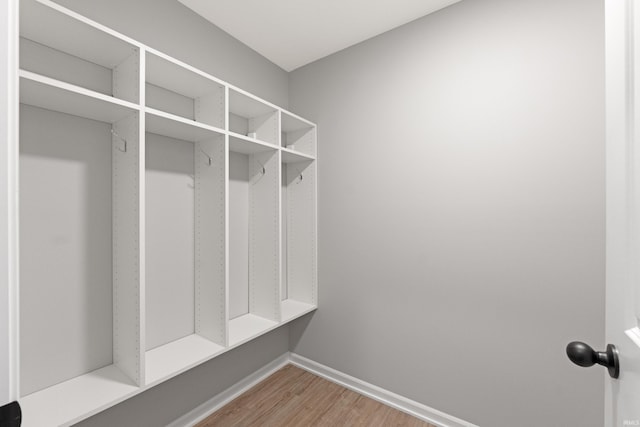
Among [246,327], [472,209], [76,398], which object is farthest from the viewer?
[246,327]

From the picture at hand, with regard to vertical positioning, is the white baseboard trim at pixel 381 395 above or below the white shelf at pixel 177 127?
below

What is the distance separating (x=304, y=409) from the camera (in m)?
1.90

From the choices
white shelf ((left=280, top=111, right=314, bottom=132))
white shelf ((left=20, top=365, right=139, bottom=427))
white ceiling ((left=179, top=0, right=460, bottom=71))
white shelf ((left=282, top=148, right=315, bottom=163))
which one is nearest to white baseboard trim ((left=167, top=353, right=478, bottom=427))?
white shelf ((left=20, top=365, right=139, bottom=427))

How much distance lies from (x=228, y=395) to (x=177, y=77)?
208 centimetres

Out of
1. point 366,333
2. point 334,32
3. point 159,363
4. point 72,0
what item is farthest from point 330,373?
point 72,0

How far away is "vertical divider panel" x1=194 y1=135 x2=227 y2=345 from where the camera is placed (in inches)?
65.0

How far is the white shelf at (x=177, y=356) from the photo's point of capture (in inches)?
53.4

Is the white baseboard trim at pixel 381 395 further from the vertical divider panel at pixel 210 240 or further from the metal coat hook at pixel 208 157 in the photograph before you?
the metal coat hook at pixel 208 157

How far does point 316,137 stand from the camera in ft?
7.64

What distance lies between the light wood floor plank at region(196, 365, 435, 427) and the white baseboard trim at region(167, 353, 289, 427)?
1.3 inches

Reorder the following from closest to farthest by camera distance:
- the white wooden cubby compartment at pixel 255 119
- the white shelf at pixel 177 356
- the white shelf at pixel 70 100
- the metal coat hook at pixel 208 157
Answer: the white shelf at pixel 70 100 → the white shelf at pixel 177 356 → the metal coat hook at pixel 208 157 → the white wooden cubby compartment at pixel 255 119

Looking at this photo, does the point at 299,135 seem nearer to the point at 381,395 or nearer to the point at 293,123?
the point at 293,123

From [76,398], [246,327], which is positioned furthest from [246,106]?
[76,398]

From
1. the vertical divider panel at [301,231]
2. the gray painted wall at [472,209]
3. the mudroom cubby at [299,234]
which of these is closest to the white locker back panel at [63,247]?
the mudroom cubby at [299,234]
